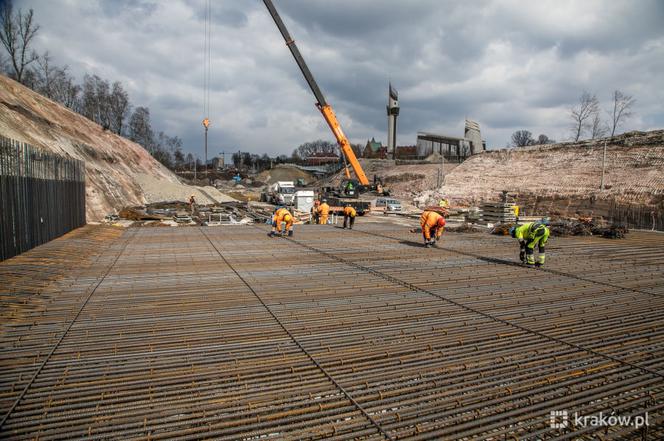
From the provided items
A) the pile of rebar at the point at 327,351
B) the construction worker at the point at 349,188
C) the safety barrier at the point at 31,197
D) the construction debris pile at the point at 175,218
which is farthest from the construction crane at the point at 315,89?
→ the pile of rebar at the point at 327,351

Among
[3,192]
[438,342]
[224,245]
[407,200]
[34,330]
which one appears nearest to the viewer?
[438,342]

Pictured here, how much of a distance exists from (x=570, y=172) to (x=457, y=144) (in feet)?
61.9

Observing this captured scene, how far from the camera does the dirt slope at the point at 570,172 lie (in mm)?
25047

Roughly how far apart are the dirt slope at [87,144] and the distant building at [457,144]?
30549 millimetres

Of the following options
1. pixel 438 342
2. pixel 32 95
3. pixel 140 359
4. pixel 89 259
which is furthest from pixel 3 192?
pixel 32 95

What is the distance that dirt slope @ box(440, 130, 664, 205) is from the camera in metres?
25.0

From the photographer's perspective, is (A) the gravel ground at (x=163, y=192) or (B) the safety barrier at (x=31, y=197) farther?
(A) the gravel ground at (x=163, y=192)

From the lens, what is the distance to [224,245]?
35.4 ft

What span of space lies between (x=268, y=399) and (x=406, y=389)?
110cm

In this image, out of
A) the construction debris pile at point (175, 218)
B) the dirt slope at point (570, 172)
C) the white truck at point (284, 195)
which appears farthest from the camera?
the white truck at point (284, 195)

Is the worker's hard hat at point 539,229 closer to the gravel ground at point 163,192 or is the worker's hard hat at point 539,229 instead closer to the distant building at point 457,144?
the gravel ground at point 163,192

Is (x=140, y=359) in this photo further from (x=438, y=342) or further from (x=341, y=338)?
(x=438, y=342)

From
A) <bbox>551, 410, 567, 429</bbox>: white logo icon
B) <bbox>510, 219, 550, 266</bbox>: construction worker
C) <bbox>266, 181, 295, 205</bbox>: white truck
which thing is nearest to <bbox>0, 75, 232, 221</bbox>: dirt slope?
<bbox>266, 181, 295, 205</bbox>: white truck

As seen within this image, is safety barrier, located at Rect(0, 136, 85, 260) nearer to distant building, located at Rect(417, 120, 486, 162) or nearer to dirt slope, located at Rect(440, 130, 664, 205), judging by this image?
dirt slope, located at Rect(440, 130, 664, 205)
